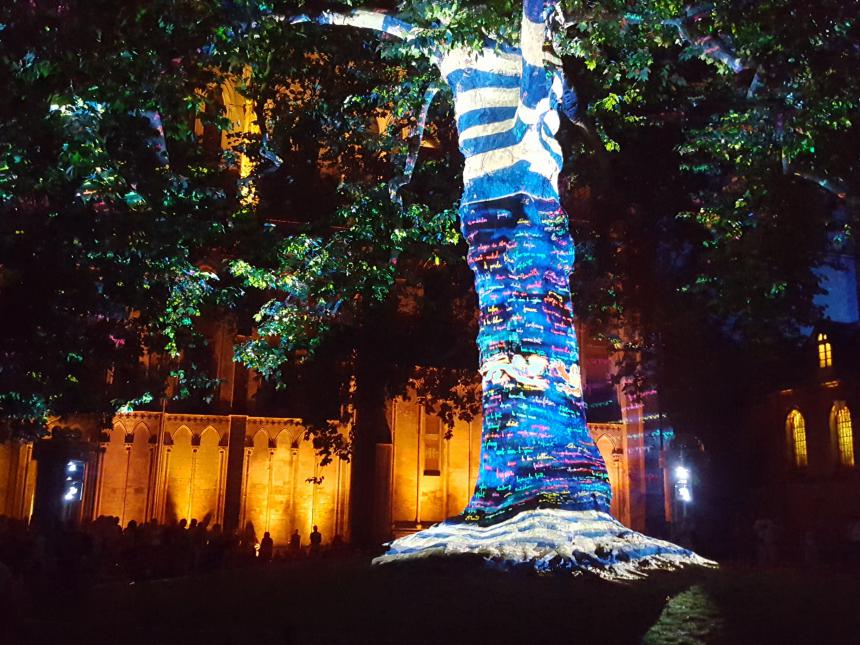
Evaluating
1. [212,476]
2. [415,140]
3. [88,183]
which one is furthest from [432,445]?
[88,183]

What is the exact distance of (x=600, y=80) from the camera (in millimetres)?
14398

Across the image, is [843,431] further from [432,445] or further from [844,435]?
[432,445]

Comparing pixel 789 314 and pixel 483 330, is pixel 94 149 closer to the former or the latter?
pixel 483 330

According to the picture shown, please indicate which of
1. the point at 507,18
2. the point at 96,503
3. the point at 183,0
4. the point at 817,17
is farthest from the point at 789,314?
the point at 96,503

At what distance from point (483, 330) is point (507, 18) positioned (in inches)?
150

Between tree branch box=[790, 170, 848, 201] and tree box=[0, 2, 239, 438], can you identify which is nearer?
tree box=[0, 2, 239, 438]

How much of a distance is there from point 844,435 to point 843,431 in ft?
0.54

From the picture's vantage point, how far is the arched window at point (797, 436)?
3391cm

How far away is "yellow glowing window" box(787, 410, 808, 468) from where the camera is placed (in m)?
33.9

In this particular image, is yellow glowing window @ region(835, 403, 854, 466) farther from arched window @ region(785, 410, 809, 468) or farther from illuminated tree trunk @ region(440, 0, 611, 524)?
illuminated tree trunk @ region(440, 0, 611, 524)

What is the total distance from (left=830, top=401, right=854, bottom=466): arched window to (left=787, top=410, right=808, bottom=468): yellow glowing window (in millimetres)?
1707

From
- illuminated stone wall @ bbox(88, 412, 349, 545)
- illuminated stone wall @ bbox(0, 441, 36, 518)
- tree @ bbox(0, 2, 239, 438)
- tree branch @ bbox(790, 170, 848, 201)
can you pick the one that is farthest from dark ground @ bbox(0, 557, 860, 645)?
illuminated stone wall @ bbox(88, 412, 349, 545)

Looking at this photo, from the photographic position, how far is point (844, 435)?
3184cm

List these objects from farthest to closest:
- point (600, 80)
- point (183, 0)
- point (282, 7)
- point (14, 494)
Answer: point (14, 494), point (600, 80), point (282, 7), point (183, 0)
